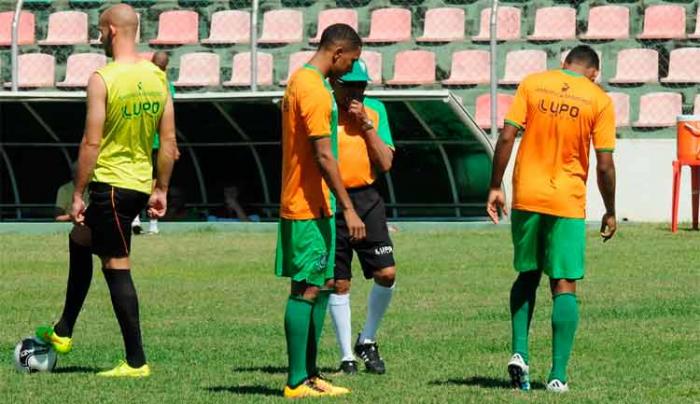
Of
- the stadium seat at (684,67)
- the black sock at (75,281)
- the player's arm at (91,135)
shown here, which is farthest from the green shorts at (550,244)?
the stadium seat at (684,67)

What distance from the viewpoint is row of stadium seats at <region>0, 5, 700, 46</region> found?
24422mm

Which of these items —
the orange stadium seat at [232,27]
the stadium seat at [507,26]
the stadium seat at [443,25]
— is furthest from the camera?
the orange stadium seat at [232,27]

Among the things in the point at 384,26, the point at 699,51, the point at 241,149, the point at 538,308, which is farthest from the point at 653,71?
the point at 538,308

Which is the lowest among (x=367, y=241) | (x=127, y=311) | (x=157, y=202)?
(x=127, y=311)

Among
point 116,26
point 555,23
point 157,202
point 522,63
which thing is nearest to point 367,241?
point 157,202

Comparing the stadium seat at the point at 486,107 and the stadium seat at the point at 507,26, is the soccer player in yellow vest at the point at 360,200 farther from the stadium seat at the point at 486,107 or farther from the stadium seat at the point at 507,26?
the stadium seat at the point at 507,26

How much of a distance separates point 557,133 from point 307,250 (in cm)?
141

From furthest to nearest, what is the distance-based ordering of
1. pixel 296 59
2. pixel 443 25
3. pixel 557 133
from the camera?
pixel 443 25, pixel 296 59, pixel 557 133

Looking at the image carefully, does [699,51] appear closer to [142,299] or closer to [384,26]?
[384,26]

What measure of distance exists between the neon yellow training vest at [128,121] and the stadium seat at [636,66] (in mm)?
15686

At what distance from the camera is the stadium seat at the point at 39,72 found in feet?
84.1

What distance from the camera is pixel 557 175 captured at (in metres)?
8.51

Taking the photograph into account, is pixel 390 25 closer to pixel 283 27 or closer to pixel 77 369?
pixel 283 27

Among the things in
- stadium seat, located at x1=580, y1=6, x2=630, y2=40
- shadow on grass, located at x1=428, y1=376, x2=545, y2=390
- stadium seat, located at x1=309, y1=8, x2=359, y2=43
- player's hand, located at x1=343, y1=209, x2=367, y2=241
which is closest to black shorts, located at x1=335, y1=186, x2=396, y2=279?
shadow on grass, located at x1=428, y1=376, x2=545, y2=390
